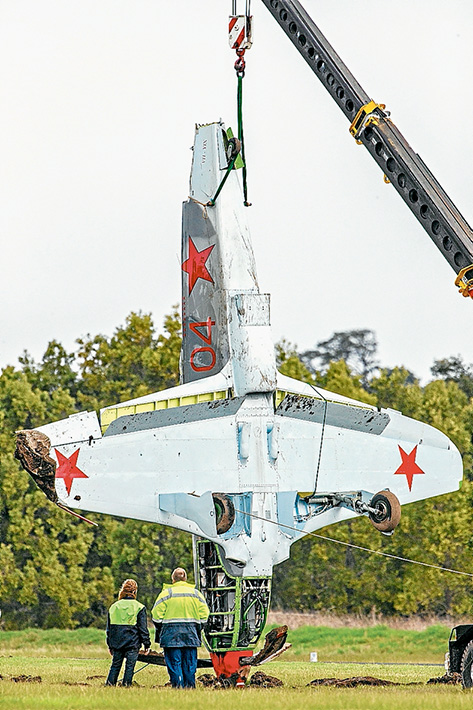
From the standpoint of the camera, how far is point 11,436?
32.7 m

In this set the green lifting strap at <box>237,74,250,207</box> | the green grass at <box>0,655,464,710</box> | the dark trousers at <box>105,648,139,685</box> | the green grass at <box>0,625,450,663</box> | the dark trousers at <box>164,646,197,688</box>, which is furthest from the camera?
the green grass at <box>0,625,450,663</box>

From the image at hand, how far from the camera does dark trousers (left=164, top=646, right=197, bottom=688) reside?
12.7m

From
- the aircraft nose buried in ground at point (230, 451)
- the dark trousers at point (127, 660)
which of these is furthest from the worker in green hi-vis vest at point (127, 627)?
the aircraft nose buried in ground at point (230, 451)

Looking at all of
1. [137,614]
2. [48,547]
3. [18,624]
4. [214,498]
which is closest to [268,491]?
[214,498]

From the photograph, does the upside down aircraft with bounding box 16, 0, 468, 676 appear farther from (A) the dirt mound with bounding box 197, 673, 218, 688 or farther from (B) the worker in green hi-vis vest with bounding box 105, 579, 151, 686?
(B) the worker in green hi-vis vest with bounding box 105, 579, 151, 686

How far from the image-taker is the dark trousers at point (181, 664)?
12680 mm

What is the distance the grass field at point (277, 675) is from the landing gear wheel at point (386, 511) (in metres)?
2.15

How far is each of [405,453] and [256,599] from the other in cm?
325

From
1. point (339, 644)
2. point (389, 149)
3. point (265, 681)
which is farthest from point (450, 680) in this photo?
point (339, 644)

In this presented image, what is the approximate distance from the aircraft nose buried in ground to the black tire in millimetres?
2831

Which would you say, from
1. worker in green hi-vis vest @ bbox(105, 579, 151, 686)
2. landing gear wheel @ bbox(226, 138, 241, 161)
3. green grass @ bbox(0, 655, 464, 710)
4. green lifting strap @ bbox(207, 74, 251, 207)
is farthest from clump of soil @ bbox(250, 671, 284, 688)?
landing gear wheel @ bbox(226, 138, 241, 161)

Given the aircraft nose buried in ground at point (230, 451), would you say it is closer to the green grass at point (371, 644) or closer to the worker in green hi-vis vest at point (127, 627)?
the worker in green hi-vis vest at point (127, 627)

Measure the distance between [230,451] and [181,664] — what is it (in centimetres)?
307

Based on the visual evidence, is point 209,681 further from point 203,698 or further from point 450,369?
point 450,369
